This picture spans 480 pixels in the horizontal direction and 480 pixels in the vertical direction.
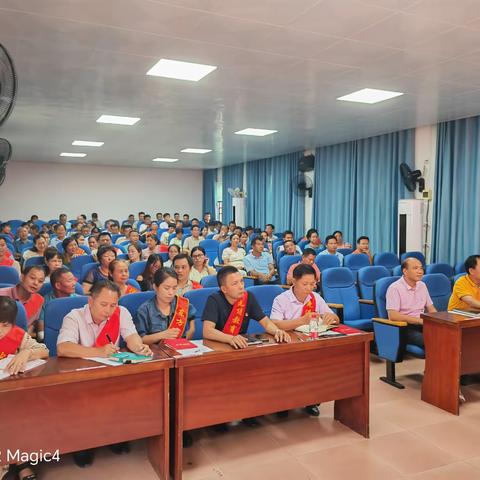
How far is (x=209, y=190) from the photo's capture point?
1728 centimetres

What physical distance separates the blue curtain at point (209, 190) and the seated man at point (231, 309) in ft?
45.3

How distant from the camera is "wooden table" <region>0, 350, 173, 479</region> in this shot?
2.27 metres

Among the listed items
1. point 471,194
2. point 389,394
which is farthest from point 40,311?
point 471,194

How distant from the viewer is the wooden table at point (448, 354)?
3506mm

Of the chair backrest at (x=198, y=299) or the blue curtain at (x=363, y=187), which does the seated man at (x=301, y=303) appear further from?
the blue curtain at (x=363, y=187)

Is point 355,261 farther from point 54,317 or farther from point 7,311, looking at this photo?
point 7,311

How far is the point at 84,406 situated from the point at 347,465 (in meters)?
1.49

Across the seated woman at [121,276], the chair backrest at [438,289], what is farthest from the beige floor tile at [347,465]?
the chair backrest at [438,289]

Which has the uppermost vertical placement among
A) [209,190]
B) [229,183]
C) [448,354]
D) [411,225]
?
[229,183]

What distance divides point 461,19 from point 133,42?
2487 millimetres

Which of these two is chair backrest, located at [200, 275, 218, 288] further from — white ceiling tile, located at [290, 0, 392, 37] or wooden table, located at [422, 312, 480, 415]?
white ceiling tile, located at [290, 0, 392, 37]

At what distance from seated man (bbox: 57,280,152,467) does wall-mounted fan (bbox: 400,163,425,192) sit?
657cm

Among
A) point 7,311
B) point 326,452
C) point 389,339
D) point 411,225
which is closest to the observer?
point 7,311

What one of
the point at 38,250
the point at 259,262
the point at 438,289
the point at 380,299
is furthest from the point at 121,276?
the point at 259,262
